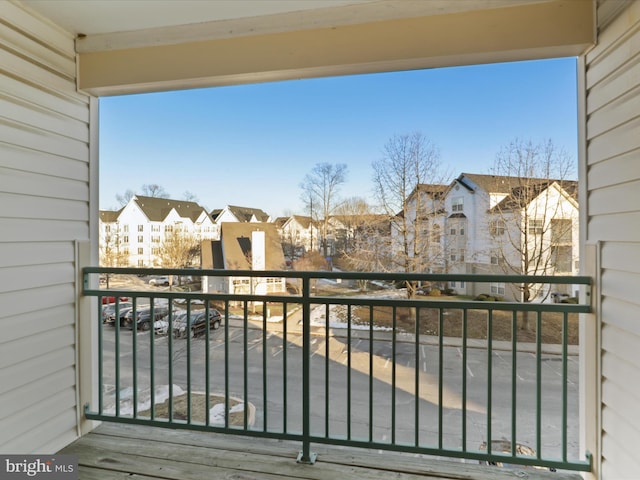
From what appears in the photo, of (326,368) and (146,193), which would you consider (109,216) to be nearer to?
(146,193)

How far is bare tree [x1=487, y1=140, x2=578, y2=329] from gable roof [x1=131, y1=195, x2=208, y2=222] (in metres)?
1.71

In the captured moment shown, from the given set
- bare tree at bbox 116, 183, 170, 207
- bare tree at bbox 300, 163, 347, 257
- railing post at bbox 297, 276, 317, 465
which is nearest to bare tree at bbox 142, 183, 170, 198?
bare tree at bbox 116, 183, 170, 207

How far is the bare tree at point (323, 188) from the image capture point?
1.88 meters

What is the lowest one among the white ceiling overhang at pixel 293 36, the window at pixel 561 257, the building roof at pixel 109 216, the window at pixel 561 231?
the window at pixel 561 257

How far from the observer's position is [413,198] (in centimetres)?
177

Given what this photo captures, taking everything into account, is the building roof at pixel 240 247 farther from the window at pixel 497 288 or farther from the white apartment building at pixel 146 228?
the window at pixel 497 288

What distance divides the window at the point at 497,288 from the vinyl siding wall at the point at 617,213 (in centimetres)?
38

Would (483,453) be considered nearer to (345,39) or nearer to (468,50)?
(468,50)

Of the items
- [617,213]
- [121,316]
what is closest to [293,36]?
[617,213]

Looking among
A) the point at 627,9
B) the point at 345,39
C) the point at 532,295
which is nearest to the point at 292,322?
the point at 532,295

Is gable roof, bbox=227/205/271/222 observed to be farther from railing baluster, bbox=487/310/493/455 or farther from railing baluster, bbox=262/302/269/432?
railing baluster, bbox=487/310/493/455

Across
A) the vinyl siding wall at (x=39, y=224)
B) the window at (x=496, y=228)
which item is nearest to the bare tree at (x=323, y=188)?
the window at (x=496, y=228)

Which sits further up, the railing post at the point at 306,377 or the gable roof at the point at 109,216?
the gable roof at the point at 109,216

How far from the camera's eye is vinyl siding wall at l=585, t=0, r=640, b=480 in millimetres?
1163
